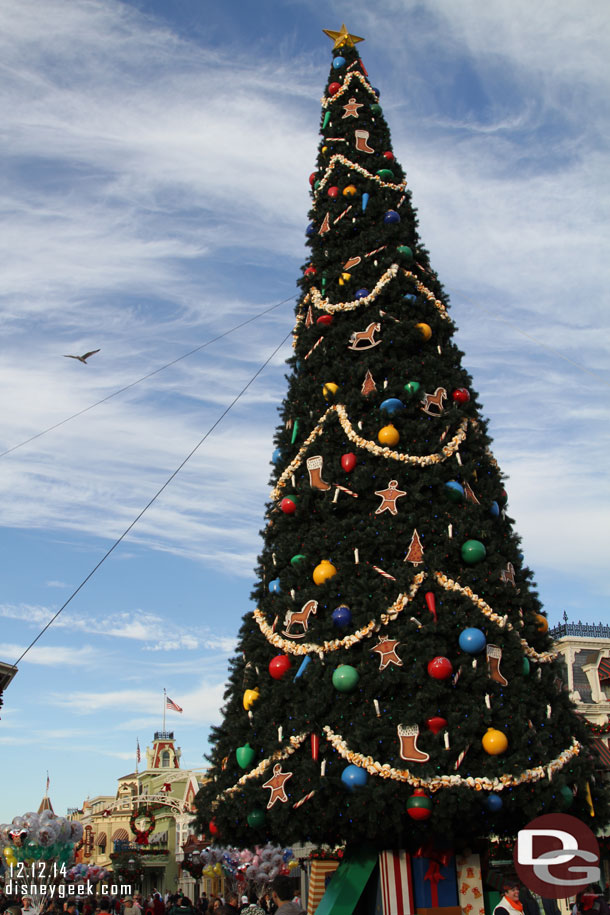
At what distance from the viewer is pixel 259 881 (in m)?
19.1

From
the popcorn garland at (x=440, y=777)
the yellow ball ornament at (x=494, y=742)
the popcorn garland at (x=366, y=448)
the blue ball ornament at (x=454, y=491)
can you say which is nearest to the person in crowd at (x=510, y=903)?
the popcorn garland at (x=440, y=777)

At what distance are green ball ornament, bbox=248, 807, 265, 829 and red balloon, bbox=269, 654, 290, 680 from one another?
3.94ft

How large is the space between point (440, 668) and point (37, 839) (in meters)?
12.0

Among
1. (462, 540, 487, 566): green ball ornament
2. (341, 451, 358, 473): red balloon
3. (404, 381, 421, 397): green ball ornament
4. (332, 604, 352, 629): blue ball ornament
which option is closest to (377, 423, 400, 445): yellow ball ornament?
(341, 451, 358, 473): red balloon

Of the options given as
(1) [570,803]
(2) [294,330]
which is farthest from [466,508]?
(2) [294,330]

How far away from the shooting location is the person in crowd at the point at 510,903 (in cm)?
626

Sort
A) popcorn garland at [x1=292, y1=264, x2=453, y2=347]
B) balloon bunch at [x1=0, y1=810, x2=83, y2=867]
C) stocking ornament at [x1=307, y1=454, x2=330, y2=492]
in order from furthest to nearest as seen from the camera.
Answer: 1. balloon bunch at [x1=0, y1=810, x2=83, y2=867]
2. popcorn garland at [x1=292, y1=264, x2=453, y2=347]
3. stocking ornament at [x1=307, y1=454, x2=330, y2=492]

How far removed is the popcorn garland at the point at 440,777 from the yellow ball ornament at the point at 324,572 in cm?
149

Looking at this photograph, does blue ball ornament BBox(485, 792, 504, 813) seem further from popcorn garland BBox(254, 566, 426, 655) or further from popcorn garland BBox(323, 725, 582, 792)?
popcorn garland BBox(254, 566, 426, 655)

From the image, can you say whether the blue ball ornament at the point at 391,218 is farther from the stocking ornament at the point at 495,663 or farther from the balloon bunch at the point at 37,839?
the balloon bunch at the point at 37,839

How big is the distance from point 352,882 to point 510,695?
2.27 m

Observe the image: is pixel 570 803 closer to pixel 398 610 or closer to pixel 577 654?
pixel 398 610

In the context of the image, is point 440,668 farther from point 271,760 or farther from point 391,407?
point 391,407

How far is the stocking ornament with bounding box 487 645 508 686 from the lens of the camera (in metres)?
6.97
